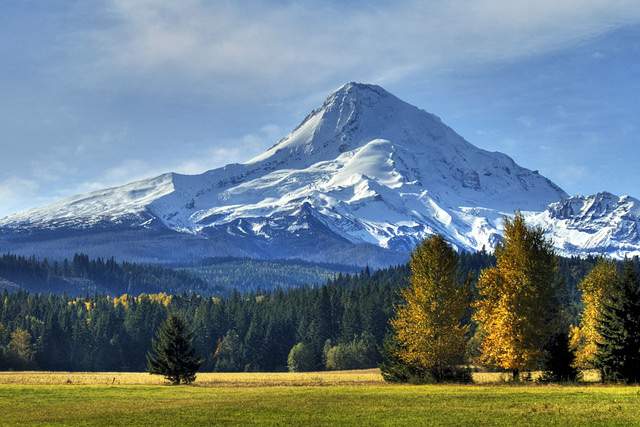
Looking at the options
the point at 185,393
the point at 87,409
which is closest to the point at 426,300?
the point at 185,393

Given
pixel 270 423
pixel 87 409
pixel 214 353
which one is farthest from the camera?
pixel 214 353

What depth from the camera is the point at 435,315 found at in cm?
7844

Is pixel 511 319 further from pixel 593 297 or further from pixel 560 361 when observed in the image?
pixel 593 297

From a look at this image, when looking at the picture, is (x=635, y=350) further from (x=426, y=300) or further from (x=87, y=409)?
(x=87, y=409)

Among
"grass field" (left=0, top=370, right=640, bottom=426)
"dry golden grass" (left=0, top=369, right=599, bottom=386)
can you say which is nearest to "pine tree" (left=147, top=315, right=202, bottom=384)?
"dry golden grass" (left=0, top=369, right=599, bottom=386)

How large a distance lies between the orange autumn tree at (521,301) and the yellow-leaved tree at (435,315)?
3050 millimetres

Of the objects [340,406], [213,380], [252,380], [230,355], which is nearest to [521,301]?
[340,406]

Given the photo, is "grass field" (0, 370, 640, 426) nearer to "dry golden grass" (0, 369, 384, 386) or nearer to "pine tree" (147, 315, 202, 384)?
"pine tree" (147, 315, 202, 384)

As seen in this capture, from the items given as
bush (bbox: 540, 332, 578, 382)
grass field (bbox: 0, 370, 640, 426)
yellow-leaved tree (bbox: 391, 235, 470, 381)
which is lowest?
grass field (bbox: 0, 370, 640, 426)

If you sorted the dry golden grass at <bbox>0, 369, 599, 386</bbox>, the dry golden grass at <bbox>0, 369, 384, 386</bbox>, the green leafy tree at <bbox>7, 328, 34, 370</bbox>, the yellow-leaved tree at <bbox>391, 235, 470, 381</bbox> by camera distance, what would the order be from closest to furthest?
the yellow-leaved tree at <bbox>391, 235, 470, 381</bbox>, the dry golden grass at <bbox>0, 369, 599, 386</bbox>, the dry golden grass at <bbox>0, 369, 384, 386</bbox>, the green leafy tree at <bbox>7, 328, 34, 370</bbox>

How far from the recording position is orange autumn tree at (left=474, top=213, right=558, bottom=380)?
73.6m

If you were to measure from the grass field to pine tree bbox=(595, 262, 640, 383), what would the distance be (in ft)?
18.9

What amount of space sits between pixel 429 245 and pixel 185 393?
26.3 m

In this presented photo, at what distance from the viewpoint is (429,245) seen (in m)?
79.4
